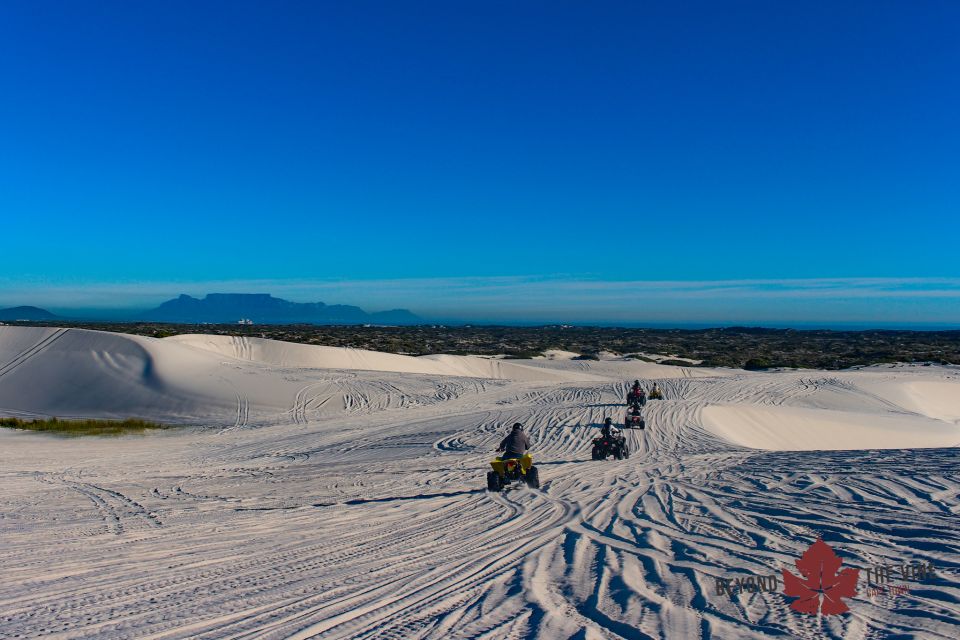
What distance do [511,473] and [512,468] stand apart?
8cm

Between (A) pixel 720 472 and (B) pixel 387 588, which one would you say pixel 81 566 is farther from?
(A) pixel 720 472

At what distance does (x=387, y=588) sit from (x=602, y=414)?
15.1 meters

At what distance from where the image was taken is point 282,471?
43.2ft

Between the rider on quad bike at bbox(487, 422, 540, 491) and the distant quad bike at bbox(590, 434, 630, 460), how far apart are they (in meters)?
3.40

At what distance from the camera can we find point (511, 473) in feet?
33.0

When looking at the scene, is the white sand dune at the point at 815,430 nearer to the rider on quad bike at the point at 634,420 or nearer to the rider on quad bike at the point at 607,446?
the rider on quad bike at the point at 634,420

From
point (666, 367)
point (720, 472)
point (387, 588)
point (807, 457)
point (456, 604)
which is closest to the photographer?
point (456, 604)

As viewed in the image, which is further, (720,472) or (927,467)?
(720,472)

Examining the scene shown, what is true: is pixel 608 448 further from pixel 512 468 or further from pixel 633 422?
pixel 633 422

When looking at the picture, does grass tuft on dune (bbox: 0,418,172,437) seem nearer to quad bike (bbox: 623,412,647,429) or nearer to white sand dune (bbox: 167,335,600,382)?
quad bike (bbox: 623,412,647,429)

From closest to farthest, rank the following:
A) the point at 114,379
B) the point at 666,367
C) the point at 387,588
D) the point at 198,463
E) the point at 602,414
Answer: the point at 387,588
the point at 198,463
the point at 602,414
the point at 114,379
the point at 666,367

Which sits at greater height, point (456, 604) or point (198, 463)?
Result: point (456, 604)

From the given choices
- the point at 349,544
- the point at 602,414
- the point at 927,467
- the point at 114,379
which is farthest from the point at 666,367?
the point at 349,544

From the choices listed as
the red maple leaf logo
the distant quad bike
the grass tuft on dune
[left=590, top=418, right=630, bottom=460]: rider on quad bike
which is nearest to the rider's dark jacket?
[left=590, top=418, right=630, bottom=460]: rider on quad bike
